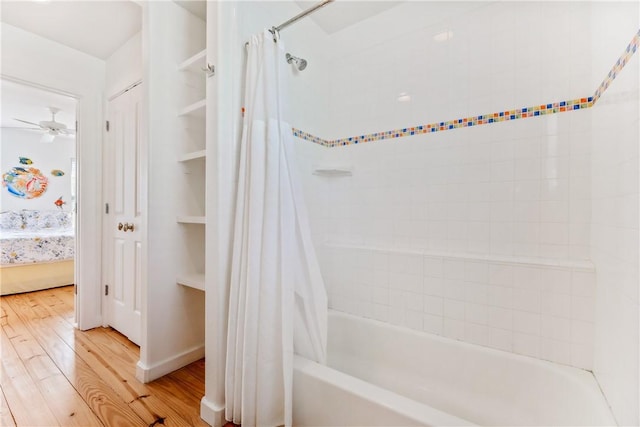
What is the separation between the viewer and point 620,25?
0.97 metres

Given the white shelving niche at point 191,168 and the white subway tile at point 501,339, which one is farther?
the white shelving niche at point 191,168

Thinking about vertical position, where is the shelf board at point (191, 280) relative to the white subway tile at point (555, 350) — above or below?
above

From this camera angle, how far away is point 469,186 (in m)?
1.58

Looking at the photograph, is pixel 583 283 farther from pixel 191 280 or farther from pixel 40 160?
pixel 40 160

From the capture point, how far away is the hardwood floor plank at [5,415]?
4.16ft

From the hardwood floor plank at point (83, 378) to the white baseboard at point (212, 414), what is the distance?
259 millimetres

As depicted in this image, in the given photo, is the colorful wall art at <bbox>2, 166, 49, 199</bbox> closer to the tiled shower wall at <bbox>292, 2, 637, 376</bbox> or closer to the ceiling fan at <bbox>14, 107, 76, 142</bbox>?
the ceiling fan at <bbox>14, 107, 76, 142</bbox>

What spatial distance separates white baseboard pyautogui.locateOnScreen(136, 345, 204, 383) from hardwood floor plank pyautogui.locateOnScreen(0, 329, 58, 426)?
38cm

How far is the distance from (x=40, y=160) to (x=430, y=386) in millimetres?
6810

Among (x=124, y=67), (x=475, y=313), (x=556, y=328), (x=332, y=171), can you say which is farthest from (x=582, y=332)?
(x=124, y=67)

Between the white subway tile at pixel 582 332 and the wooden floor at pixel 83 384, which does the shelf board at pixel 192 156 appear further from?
the white subway tile at pixel 582 332

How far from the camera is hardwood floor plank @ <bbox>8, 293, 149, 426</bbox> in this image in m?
1.34

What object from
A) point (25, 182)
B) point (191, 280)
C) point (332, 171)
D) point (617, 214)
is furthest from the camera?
point (25, 182)

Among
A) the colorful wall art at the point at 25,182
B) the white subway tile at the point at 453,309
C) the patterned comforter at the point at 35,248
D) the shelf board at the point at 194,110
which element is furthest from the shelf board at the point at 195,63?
the colorful wall art at the point at 25,182
